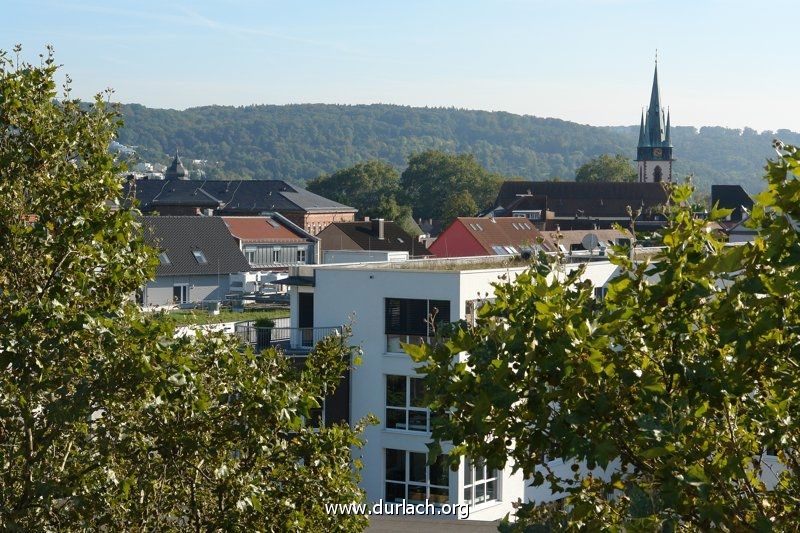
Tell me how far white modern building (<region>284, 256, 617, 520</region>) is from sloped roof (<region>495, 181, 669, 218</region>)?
110 metres

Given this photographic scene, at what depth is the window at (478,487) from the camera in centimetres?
2705

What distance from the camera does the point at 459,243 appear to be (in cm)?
6334

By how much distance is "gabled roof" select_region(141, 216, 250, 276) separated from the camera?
216ft

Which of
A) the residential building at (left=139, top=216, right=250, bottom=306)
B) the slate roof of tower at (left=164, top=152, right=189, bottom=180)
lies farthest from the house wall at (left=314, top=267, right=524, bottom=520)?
the slate roof of tower at (left=164, top=152, right=189, bottom=180)

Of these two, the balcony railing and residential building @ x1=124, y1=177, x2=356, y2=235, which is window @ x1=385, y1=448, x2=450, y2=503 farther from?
residential building @ x1=124, y1=177, x2=356, y2=235

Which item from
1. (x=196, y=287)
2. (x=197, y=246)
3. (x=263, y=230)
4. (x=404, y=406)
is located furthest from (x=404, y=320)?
(x=263, y=230)

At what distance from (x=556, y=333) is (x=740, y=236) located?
73.8 m

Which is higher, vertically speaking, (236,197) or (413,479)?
(236,197)

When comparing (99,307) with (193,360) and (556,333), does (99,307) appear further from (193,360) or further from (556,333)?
(556,333)

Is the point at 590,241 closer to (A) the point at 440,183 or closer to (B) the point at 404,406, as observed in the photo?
(B) the point at 404,406

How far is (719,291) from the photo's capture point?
20.8 feet

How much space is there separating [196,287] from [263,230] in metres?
19.6

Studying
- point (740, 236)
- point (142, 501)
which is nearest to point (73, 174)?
point (142, 501)

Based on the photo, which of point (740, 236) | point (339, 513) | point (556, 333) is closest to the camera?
point (556, 333)
